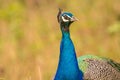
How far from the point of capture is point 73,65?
5.02m

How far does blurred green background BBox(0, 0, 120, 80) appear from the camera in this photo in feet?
23.3

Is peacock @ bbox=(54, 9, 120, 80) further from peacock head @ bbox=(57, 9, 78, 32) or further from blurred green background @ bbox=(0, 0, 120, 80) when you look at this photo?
blurred green background @ bbox=(0, 0, 120, 80)

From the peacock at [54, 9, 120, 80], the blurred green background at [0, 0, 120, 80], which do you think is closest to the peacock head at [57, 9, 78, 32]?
the peacock at [54, 9, 120, 80]

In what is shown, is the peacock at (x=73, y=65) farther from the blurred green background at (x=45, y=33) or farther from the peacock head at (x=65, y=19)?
the blurred green background at (x=45, y=33)

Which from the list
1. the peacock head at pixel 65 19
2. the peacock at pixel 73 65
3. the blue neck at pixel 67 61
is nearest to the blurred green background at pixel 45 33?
the peacock at pixel 73 65

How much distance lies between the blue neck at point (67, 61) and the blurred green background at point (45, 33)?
3.65 feet

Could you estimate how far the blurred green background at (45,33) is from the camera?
711 cm

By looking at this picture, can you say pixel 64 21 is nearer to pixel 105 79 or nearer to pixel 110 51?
pixel 105 79

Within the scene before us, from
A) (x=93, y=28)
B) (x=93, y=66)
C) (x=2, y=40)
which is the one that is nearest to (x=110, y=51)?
(x=93, y=28)

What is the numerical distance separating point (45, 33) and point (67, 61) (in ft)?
10.6

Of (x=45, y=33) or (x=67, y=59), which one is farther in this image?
(x=45, y=33)

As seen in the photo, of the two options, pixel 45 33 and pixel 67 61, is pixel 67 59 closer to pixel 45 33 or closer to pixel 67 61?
pixel 67 61

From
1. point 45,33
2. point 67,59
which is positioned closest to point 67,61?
point 67,59

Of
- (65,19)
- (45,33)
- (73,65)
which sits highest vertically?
(65,19)
